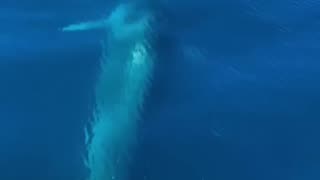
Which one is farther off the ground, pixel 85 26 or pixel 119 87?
pixel 85 26

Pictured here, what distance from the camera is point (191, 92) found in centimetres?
2389

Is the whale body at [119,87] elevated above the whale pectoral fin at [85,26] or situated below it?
below

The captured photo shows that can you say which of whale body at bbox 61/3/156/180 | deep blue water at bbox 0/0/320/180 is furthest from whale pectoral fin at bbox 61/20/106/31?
deep blue water at bbox 0/0/320/180

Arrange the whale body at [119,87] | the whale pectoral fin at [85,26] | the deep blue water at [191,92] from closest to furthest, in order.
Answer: the whale body at [119,87] < the deep blue water at [191,92] < the whale pectoral fin at [85,26]

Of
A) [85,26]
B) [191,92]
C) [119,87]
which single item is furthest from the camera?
[85,26]

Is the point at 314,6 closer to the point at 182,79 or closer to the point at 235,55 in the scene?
the point at 235,55

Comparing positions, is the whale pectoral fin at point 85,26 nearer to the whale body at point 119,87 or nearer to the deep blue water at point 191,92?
the whale body at point 119,87

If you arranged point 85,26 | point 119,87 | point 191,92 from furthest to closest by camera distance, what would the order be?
point 85,26 < point 191,92 < point 119,87

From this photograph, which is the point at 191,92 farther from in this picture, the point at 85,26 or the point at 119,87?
the point at 85,26

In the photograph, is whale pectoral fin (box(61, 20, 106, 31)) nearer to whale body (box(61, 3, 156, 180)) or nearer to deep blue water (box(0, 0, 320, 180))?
whale body (box(61, 3, 156, 180))

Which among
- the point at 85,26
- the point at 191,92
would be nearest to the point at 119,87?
the point at 191,92

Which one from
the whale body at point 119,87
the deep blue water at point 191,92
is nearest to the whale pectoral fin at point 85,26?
the whale body at point 119,87

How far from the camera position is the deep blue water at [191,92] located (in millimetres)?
21641

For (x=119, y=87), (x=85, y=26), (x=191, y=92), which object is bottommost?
(x=191, y=92)
